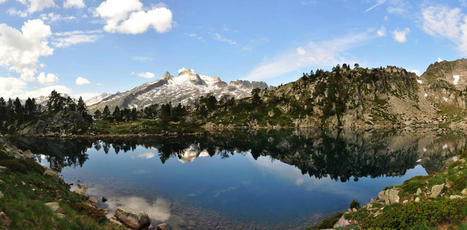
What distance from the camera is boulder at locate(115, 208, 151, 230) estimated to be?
3206 centimetres

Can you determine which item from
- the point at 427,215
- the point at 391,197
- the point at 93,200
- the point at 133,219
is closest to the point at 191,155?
the point at 93,200

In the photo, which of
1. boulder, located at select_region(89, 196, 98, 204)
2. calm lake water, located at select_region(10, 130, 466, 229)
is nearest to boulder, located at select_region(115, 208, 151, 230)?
calm lake water, located at select_region(10, 130, 466, 229)

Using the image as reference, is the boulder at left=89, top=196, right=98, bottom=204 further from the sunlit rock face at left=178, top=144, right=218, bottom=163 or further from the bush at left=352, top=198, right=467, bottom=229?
the bush at left=352, top=198, right=467, bottom=229

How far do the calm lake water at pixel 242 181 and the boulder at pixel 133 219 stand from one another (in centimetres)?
216

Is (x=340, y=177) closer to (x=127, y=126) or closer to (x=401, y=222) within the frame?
(x=401, y=222)

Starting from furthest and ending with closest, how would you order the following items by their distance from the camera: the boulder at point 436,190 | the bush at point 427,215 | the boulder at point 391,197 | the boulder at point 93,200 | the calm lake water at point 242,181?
Answer: the boulder at point 93,200 < the calm lake water at point 242,181 < the boulder at point 391,197 < the boulder at point 436,190 < the bush at point 427,215

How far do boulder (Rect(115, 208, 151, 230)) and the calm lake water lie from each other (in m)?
2.16

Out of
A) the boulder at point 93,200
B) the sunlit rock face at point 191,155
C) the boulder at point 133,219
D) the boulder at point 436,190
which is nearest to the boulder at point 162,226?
the boulder at point 133,219

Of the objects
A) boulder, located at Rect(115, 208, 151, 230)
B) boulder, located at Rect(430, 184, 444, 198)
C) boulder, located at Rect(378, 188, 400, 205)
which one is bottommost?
boulder, located at Rect(115, 208, 151, 230)

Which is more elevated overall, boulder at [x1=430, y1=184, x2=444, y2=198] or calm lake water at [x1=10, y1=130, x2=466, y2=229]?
boulder at [x1=430, y1=184, x2=444, y2=198]

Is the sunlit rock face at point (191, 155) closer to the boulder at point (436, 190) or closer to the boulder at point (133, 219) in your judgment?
the boulder at point (133, 219)

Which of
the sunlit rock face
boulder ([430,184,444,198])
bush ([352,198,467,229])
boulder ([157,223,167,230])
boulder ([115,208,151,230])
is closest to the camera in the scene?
bush ([352,198,467,229])

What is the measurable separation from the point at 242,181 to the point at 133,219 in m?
31.5

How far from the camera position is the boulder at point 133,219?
3206 cm
